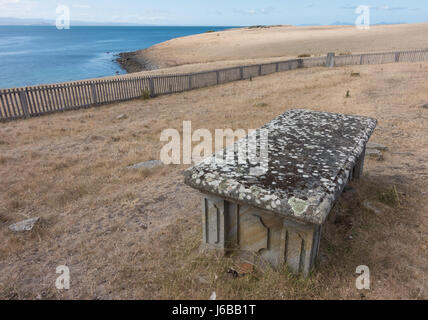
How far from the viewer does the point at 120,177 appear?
19.6 feet

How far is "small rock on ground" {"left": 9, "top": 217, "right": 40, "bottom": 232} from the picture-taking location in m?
4.17

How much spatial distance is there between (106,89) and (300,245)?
41.3 ft

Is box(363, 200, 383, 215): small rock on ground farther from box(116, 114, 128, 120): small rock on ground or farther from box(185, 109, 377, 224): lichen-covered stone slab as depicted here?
box(116, 114, 128, 120): small rock on ground

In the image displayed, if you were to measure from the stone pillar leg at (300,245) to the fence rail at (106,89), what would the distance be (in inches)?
454

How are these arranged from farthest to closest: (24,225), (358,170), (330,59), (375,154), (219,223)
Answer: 1. (330,59)
2. (375,154)
3. (358,170)
4. (24,225)
5. (219,223)

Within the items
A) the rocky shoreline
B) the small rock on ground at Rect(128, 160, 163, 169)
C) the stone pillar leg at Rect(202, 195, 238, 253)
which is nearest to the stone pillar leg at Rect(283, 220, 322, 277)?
the stone pillar leg at Rect(202, 195, 238, 253)

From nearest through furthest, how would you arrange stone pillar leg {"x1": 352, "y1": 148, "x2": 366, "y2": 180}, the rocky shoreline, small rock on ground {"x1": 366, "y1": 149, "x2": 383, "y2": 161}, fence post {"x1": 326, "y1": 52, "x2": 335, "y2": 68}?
stone pillar leg {"x1": 352, "y1": 148, "x2": 366, "y2": 180} → small rock on ground {"x1": 366, "y1": 149, "x2": 383, "y2": 161} → fence post {"x1": 326, "y1": 52, "x2": 335, "y2": 68} → the rocky shoreline

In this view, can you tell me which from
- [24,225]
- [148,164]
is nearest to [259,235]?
[24,225]

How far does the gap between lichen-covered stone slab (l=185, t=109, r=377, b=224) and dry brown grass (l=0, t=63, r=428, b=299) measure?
89 centimetres

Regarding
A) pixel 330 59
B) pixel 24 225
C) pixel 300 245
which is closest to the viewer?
pixel 300 245

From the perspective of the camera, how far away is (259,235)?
3.07 metres

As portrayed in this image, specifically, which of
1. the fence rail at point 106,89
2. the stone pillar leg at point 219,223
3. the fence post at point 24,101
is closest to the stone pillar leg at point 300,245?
the stone pillar leg at point 219,223

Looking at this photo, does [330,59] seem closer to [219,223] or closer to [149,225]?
[149,225]

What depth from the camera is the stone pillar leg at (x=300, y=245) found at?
2.64 metres
